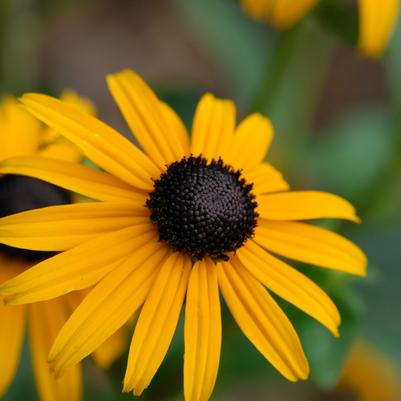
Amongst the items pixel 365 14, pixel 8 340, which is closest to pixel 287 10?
pixel 365 14

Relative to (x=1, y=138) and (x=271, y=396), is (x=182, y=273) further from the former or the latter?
(x=271, y=396)

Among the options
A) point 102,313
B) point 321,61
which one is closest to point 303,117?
point 321,61

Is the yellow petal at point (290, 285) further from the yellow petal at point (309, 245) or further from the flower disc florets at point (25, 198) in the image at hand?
the flower disc florets at point (25, 198)

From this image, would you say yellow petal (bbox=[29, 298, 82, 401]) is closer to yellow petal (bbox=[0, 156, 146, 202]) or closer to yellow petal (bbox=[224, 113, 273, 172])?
yellow petal (bbox=[0, 156, 146, 202])

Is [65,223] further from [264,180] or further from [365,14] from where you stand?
[365,14]

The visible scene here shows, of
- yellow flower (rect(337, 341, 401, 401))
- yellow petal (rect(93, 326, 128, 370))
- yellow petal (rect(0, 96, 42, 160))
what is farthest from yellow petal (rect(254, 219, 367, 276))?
yellow flower (rect(337, 341, 401, 401))

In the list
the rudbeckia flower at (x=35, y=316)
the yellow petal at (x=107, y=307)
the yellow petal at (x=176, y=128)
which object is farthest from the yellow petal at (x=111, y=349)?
the yellow petal at (x=176, y=128)

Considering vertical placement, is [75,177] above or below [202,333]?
above
